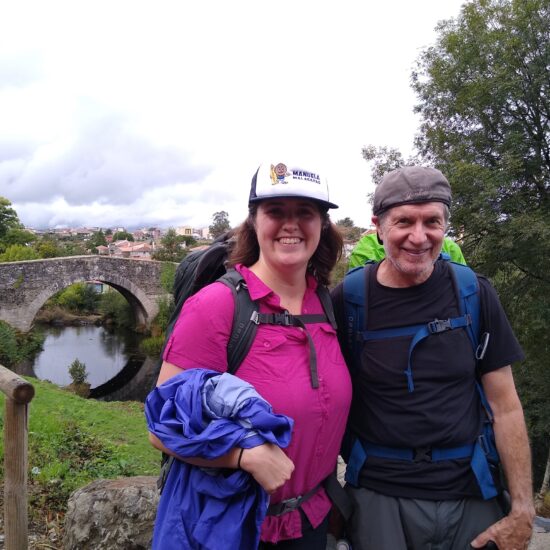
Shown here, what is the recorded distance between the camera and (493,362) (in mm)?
1413

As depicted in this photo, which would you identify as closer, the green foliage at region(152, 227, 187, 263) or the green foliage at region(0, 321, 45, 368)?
the green foliage at region(0, 321, 45, 368)

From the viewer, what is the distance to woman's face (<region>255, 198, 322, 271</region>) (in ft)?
4.49

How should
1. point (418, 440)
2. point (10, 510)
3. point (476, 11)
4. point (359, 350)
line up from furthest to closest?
1. point (476, 11)
2. point (10, 510)
3. point (359, 350)
4. point (418, 440)

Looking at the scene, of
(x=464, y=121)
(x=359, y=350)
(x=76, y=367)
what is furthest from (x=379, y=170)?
(x=76, y=367)

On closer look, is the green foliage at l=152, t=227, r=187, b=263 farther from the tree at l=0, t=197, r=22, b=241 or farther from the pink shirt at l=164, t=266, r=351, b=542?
the pink shirt at l=164, t=266, r=351, b=542

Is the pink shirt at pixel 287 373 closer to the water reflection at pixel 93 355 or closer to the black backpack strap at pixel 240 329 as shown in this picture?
the black backpack strap at pixel 240 329

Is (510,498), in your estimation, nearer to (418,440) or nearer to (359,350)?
(418,440)

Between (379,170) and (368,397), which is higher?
(379,170)

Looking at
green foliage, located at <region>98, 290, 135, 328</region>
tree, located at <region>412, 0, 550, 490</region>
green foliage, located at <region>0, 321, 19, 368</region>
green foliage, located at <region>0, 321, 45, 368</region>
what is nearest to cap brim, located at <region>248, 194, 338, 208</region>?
tree, located at <region>412, 0, 550, 490</region>

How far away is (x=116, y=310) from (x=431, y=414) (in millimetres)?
23468

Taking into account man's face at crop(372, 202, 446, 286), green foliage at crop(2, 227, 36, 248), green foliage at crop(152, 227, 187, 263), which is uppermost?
green foliage at crop(2, 227, 36, 248)

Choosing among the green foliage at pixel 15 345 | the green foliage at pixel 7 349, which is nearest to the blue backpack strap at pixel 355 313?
the green foliage at pixel 15 345

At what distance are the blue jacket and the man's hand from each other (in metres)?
0.70

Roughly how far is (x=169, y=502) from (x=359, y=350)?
0.69 metres
